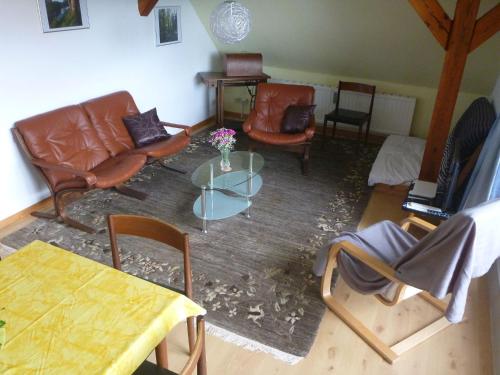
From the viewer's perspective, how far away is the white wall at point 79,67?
→ 3.06 metres

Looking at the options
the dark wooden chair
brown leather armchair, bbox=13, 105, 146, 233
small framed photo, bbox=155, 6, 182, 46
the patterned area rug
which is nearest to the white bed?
the patterned area rug

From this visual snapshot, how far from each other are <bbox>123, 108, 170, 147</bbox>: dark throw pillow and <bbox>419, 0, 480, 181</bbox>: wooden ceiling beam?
8.30ft

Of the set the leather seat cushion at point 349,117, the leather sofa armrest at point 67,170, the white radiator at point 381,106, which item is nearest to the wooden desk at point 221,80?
the white radiator at point 381,106

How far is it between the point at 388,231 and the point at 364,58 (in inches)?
122

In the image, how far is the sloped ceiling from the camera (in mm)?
4094

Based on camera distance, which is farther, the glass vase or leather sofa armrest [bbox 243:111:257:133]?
leather sofa armrest [bbox 243:111:257:133]

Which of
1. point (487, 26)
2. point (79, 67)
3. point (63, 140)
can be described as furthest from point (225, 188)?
point (487, 26)

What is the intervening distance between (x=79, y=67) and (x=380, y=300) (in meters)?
3.24

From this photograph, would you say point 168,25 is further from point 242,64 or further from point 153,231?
point 153,231

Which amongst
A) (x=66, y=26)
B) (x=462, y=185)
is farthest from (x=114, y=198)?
(x=462, y=185)

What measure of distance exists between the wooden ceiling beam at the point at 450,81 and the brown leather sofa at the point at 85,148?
2.30m

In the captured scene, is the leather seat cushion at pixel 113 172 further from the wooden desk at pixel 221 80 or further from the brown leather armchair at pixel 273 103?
the wooden desk at pixel 221 80

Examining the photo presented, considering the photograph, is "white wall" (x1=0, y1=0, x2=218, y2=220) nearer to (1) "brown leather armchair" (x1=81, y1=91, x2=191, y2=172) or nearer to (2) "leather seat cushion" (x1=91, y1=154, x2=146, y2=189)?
(1) "brown leather armchair" (x1=81, y1=91, x2=191, y2=172)

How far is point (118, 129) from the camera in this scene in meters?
3.84
